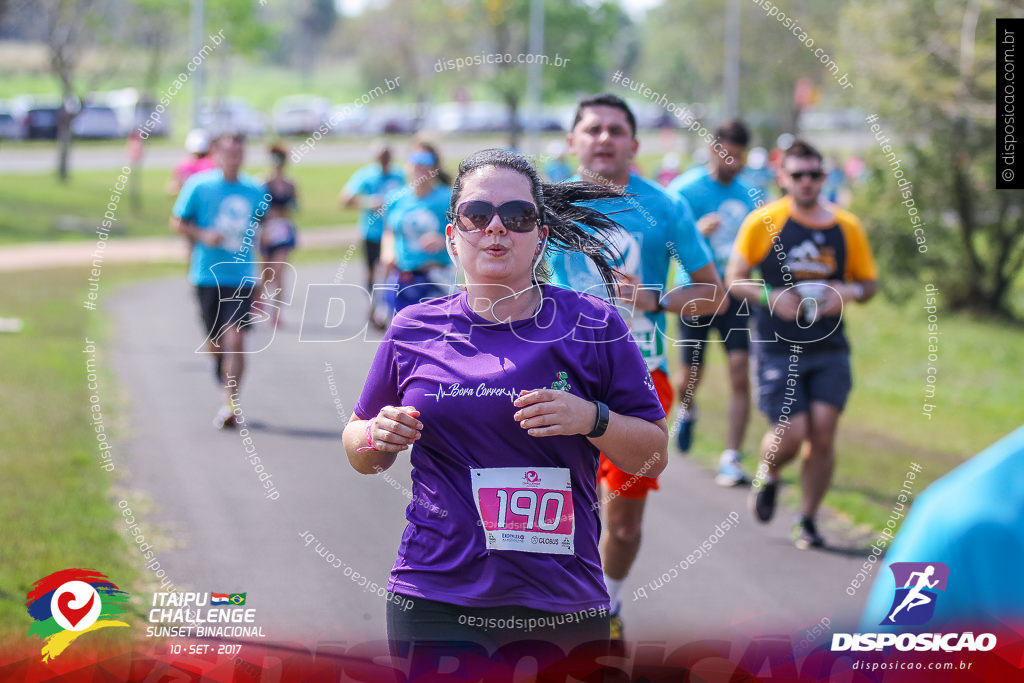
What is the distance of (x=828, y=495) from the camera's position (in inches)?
306

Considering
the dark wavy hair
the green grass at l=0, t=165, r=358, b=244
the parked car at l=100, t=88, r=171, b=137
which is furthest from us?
the parked car at l=100, t=88, r=171, b=137

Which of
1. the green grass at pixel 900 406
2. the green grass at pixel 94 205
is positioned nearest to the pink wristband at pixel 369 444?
the green grass at pixel 900 406

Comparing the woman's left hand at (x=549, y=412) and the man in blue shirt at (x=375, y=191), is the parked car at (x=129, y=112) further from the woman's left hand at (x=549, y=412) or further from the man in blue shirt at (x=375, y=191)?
the woman's left hand at (x=549, y=412)

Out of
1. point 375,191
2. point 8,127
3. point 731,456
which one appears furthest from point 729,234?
point 8,127

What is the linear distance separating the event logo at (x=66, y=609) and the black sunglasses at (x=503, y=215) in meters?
2.43

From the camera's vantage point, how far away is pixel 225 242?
29.2ft

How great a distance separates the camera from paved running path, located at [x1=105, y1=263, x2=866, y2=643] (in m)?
5.42

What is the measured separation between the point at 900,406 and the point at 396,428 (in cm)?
959

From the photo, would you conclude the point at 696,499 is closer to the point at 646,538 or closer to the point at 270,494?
the point at 646,538

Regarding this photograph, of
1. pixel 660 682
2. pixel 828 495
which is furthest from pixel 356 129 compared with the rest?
pixel 660 682

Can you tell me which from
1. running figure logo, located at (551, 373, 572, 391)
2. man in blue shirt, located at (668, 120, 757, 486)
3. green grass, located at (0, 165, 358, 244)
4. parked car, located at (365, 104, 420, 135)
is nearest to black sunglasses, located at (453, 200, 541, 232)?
running figure logo, located at (551, 373, 572, 391)

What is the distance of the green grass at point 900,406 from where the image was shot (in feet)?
27.3

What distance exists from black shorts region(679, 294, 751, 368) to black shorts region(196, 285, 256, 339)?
3.31 metres

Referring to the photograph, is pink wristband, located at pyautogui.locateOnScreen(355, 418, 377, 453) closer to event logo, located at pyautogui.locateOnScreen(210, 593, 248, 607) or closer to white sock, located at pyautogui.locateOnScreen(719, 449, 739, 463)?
event logo, located at pyautogui.locateOnScreen(210, 593, 248, 607)
